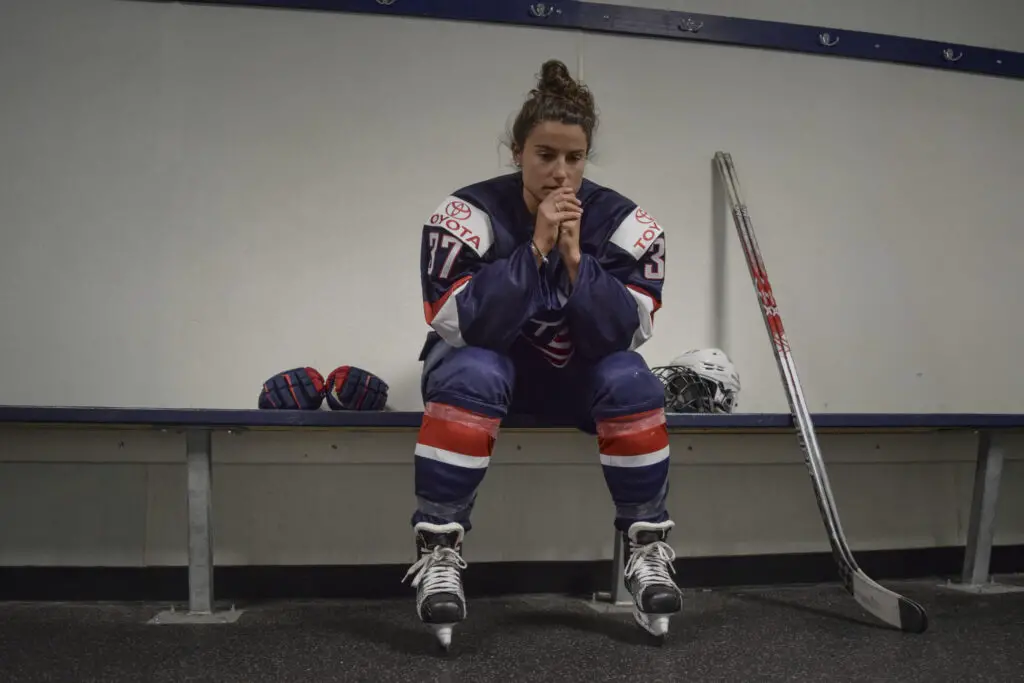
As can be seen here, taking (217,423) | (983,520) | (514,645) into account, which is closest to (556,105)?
(217,423)

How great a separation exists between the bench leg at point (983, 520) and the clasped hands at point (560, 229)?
3.98 ft

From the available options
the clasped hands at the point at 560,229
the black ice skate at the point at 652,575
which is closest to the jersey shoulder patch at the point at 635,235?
the clasped hands at the point at 560,229

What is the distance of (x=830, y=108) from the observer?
1.98 m

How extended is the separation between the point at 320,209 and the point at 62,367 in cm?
70

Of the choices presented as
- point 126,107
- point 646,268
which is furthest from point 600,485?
point 126,107

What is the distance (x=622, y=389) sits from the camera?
1206 mm

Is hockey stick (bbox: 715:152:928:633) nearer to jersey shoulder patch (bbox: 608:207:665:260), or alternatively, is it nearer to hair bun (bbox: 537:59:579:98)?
jersey shoulder patch (bbox: 608:207:665:260)

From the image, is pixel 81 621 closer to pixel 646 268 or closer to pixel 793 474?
pixel 646 268

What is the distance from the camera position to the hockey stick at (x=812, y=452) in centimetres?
134

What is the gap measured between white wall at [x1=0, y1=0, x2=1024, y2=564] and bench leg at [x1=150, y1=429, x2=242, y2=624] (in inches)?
9.3

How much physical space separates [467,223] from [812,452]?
89 centimetres

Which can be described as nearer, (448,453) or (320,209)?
(448,453)

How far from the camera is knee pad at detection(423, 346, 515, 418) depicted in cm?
116

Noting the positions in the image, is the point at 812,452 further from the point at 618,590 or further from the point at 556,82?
the point at 556,82
